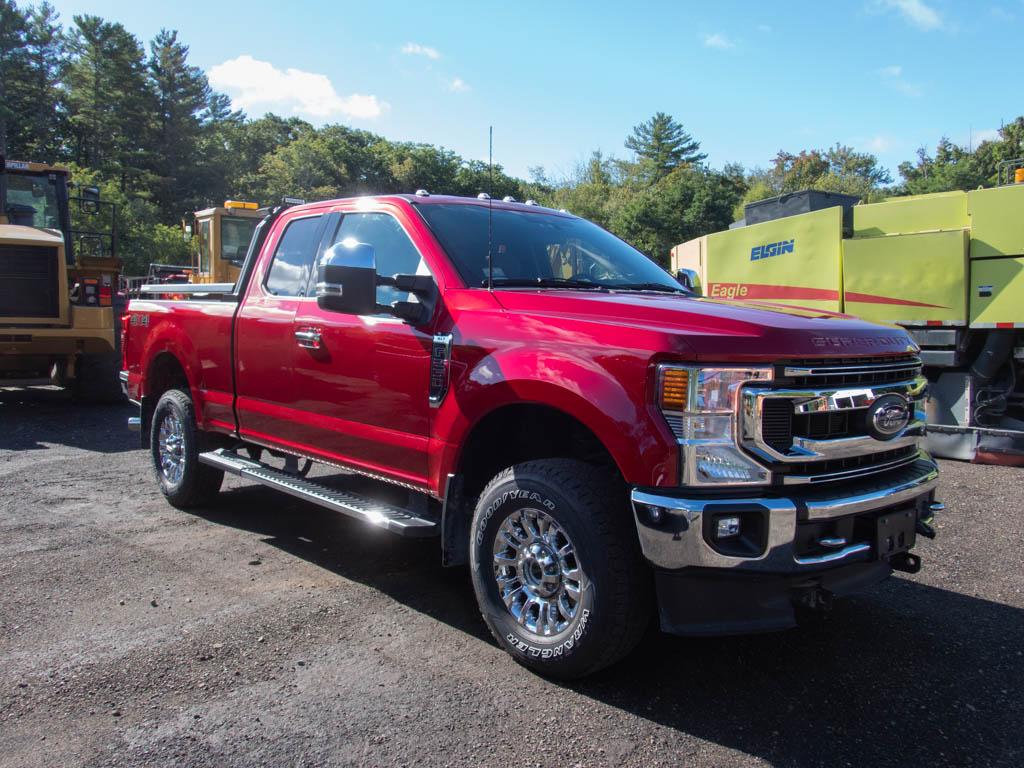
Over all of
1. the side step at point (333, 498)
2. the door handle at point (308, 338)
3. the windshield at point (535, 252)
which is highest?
the windshield at point (535, 252)

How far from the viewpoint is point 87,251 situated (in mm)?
13562

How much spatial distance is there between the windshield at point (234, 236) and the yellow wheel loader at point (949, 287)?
10.9m

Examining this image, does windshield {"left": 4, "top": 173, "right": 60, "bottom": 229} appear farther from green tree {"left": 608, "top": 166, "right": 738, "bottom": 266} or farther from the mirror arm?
green tree {"left": 608, "top": 166, "right": 738, "bottom": 266}

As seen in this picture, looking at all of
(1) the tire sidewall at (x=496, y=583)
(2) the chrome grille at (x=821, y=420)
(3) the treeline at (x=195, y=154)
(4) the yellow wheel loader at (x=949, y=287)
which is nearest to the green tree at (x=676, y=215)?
(3) the treeline at (x=195, y=154)

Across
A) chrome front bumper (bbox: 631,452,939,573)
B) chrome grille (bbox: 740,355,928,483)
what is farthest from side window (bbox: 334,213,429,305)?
chrome grille (bbox: 740,355,928,483)

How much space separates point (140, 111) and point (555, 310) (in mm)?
60278

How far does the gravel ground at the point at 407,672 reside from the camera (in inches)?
111

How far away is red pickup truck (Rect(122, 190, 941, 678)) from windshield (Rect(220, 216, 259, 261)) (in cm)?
1179

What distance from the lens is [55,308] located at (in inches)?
407

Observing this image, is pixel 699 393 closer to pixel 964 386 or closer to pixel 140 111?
pixel 964 386

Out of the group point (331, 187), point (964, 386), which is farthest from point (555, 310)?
point (331, 187)

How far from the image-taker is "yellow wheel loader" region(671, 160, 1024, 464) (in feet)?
25.7

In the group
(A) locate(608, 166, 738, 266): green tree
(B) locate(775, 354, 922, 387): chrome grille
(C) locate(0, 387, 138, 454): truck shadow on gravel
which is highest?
(A) locate(608, 166, 738, 266): green tree

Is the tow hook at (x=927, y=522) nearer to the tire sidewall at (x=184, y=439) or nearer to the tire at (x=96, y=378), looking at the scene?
the tire sidewall at (x=184, y=439)
